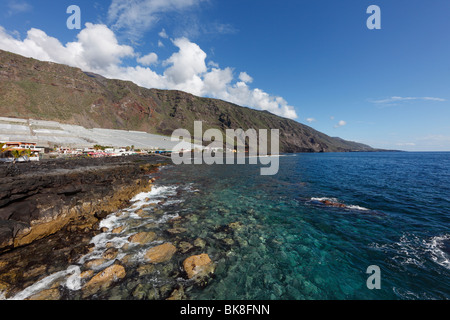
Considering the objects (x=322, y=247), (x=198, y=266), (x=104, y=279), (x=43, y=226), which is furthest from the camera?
(x=322, y=247)

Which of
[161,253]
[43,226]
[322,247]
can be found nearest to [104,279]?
[161,253]

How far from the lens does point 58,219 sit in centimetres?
1155

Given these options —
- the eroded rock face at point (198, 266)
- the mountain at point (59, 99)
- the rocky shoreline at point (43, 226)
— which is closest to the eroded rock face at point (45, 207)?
the rocky shoreline at point (43, 226)

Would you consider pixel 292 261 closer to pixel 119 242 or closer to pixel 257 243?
pixel 257 243

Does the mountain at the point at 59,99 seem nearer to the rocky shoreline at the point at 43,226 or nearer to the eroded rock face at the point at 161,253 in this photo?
the rocky shoreline at the point at 43,226

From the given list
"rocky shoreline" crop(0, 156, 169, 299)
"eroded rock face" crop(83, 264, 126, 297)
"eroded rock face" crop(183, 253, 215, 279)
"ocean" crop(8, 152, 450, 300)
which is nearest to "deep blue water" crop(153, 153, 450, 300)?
"ocean" crop(8, 152, 450, 300)

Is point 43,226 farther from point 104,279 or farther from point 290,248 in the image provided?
point 290,248

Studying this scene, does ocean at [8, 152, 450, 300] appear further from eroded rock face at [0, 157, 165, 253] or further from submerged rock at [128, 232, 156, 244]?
eroded rock face at [0, 157, 165, 253]

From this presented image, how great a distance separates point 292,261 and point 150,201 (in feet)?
50.2

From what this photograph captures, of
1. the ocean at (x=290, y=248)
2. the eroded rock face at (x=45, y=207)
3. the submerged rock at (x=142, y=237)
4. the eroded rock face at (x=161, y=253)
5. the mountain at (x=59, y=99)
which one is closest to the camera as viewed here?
the ocean at (x=290, y=248)

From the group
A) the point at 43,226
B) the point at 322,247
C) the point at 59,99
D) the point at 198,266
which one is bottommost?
the point at 322,247

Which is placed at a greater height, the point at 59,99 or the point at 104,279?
the point at 59,99

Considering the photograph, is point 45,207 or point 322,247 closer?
point 322,247
